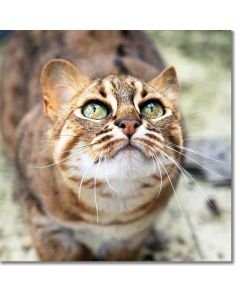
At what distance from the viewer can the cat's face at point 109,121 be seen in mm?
1900

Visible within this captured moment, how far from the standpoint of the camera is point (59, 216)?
2.19 metres

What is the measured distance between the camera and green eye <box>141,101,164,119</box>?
2.00 metres

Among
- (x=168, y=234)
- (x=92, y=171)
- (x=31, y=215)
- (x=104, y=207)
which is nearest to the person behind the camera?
(x=92, y=171)

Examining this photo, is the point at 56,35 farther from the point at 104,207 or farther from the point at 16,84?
the point at 104,207

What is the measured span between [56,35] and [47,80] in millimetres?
395

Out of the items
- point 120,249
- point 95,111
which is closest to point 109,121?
point 95,111

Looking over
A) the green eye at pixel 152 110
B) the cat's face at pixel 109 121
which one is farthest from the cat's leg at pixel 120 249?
the green eye at pixel 152 110

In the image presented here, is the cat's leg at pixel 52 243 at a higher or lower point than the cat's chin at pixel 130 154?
lower

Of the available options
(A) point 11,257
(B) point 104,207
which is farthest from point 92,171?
(A) point 11,257

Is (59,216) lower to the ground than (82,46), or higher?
lower

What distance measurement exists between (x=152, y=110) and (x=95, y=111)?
20 cm

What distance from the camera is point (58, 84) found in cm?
208
